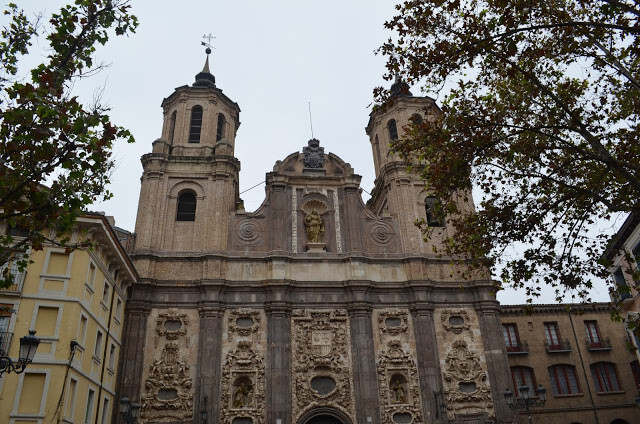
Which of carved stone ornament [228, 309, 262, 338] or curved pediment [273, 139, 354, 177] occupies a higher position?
curved pediment [273, 139, 354, 177]

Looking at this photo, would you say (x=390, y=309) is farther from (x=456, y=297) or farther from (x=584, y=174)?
(x=584, y=174)

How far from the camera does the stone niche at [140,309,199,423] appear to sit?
24016mm

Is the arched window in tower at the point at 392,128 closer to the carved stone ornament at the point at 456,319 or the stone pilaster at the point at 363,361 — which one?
the stone pilaster at the point at 363,361

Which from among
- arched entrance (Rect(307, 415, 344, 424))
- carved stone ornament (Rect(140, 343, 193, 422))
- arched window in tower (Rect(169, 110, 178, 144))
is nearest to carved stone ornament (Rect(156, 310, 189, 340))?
carved stone ornament (Rect(140, 343, 193, 422))

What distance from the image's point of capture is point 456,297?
28.4m

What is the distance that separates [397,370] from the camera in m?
26.3

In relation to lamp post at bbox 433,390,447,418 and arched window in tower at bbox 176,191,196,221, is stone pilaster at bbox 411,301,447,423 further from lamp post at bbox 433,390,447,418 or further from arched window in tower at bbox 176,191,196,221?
arched window in tower at bbox 176,191,196,221

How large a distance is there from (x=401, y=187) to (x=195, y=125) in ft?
41.2

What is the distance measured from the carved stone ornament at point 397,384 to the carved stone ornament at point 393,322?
603 mm

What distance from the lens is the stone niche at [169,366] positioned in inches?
945

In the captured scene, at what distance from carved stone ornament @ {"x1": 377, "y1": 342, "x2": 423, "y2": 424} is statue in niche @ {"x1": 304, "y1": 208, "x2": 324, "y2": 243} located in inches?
261

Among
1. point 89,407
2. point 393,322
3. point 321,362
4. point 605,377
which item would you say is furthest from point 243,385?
point 605,377

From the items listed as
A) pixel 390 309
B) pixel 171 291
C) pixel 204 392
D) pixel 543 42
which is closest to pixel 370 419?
pixel 390 309

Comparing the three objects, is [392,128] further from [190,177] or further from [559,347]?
[559,347]
